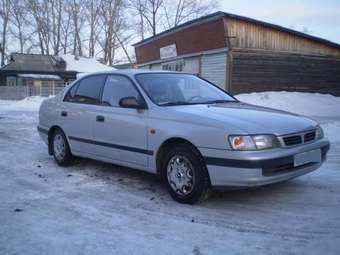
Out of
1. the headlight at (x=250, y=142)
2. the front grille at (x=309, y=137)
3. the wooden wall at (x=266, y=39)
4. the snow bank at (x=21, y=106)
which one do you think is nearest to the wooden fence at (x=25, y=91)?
the snow bank at (x=21, y=106)

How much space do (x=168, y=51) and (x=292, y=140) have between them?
922 inches

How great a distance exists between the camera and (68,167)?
7.33 meters

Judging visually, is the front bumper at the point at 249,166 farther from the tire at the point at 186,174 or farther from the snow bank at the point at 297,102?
the snow bank at the point at 297,102

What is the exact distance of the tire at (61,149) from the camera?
7238 millimetres

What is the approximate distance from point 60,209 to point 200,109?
2059 millimetres

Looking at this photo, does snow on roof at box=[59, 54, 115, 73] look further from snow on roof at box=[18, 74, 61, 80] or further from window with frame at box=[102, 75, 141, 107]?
window with frame at box=[102, 75, 141, 107]

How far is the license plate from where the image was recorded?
4.79 meters

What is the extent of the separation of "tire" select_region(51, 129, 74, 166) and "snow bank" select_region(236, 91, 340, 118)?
39.7 ft

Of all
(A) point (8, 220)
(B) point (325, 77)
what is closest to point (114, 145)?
(A) point (8, 220)

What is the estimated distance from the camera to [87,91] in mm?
6859

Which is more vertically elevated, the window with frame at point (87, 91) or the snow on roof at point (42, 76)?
the snow on roof at point (42, 76)

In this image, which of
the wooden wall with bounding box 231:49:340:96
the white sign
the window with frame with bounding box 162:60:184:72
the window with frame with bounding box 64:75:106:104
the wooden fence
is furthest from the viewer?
the wooden fence

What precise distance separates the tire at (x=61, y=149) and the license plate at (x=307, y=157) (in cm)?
396

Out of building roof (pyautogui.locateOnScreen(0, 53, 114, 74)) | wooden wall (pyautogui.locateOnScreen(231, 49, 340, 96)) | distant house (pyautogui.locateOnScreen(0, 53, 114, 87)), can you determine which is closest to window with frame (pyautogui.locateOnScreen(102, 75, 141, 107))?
wooden wall (pyautogui.locateOnScreen(231, 49, 340, 96))
